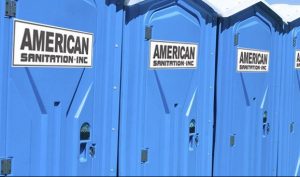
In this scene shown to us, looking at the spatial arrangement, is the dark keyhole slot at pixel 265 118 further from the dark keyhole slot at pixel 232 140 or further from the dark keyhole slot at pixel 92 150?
the dark keyhole slot at pixel 92 150

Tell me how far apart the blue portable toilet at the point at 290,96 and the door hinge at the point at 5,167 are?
3366 millimetres

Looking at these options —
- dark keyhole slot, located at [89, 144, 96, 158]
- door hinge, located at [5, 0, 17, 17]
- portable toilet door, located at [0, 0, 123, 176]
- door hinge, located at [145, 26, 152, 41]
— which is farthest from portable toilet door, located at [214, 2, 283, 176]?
door hinge, located at [5, 0, 17, 17]

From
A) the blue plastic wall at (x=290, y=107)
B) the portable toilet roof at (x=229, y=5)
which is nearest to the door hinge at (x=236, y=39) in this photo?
the portable toilet roof at (x=229, y=5)

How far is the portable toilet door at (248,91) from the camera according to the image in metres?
4.20

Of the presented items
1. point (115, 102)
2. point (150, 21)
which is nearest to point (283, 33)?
point (150, 21)

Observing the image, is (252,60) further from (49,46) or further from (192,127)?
(49,46)

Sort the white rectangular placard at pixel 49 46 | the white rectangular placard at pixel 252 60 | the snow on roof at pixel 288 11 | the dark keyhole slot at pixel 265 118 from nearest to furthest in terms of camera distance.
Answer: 1. the white rectangular placard at pixel 49 46
2. the white rectangular placard at pixel 252 60
3. the dark keyhole slot at pixel 265 118
4. the snow on roof at pixel 288 11

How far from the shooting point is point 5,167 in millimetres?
2451

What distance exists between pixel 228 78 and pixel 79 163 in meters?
1.70

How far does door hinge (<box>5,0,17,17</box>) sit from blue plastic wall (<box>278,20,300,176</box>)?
→ 3.35 meters

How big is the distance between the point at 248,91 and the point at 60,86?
7.19 ft

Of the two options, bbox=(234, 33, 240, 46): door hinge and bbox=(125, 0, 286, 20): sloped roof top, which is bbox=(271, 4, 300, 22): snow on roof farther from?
bbox=(234, 33, 240, 46): door hinge

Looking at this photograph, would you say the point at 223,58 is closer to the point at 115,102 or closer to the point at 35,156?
the point at 115,102

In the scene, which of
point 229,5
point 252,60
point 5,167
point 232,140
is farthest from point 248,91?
point 5,167
